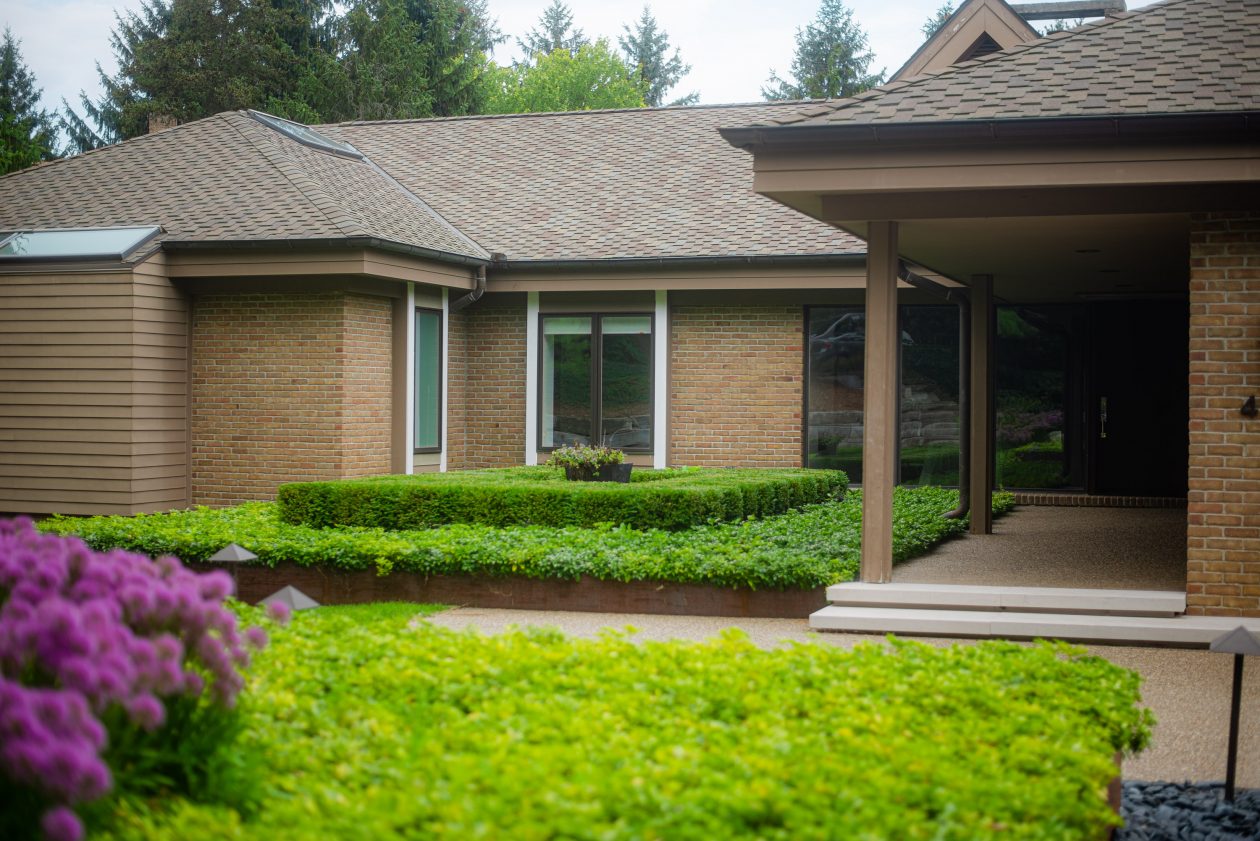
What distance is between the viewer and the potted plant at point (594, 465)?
13.9 m

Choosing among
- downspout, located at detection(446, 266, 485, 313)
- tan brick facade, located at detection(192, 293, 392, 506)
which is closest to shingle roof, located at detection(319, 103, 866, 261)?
downspout, located at detection(446, 266, 485, 313)

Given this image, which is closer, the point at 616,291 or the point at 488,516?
the point at 488,516

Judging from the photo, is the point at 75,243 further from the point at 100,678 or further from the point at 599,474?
the point at 100,678

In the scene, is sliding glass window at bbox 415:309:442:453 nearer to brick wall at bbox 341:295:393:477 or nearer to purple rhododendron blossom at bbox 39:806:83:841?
brick wall at bbox 341:295:393:477

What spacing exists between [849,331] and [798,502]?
3579 mm

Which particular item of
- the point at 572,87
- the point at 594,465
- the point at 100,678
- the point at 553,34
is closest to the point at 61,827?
the point at 100,678

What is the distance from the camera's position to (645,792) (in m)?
3.66

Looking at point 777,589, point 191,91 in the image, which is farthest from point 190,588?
point 191,91

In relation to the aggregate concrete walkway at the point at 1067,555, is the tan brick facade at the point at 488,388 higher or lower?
higher

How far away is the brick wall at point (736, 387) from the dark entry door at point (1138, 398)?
14.2ft

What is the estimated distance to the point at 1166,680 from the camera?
7.70 m

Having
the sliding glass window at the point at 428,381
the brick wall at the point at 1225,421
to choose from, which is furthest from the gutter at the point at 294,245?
the brick wall at the point at 1225,421

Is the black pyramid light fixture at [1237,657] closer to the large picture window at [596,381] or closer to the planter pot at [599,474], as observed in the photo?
the planter pot at [599,474]

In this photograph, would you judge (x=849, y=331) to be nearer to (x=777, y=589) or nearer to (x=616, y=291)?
(x=616, y=291)
